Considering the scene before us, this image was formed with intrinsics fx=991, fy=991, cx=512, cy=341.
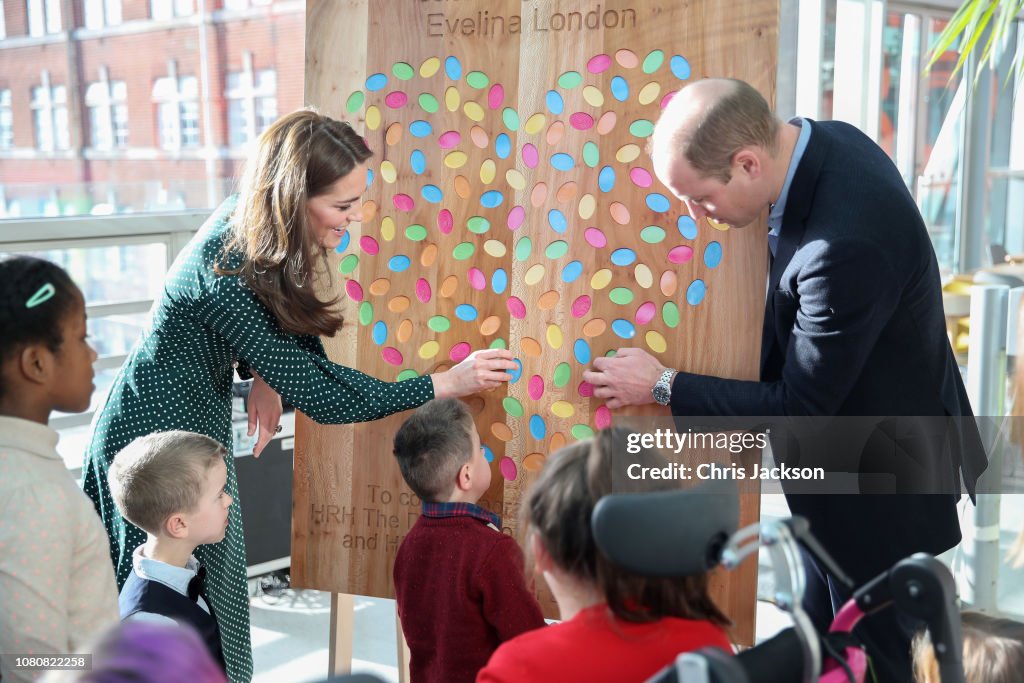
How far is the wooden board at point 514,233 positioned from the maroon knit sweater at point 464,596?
29cm

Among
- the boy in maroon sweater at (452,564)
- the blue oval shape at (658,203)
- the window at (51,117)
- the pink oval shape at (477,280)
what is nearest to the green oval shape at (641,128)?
the blue oval shape at (658,203)

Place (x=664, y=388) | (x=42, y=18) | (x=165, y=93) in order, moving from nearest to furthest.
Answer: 1. (x=664, y=388)
2. (x=42, y=18)
3. (x=165, y=93)

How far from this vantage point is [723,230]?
200 cm

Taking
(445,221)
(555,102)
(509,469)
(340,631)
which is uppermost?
(555,102)

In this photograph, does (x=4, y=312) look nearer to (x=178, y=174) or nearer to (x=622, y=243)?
(x=622, y=243)

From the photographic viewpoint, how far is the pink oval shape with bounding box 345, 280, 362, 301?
2.31m

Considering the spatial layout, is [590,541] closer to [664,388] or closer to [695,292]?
[664,388]

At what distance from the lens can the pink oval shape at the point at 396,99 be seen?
89.0 inches

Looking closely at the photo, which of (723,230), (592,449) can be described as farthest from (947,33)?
(592,449)

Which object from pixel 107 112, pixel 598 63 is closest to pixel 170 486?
pixel 598 63

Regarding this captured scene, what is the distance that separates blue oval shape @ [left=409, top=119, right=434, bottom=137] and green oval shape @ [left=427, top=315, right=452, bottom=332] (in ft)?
1.37

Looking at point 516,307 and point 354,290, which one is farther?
point 354,290

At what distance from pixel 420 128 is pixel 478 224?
0.27 m

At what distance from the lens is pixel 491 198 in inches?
86.2
